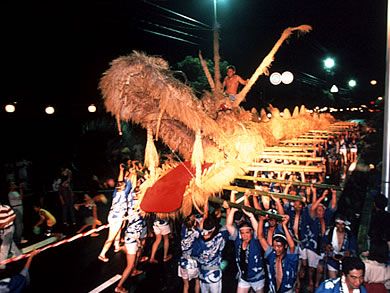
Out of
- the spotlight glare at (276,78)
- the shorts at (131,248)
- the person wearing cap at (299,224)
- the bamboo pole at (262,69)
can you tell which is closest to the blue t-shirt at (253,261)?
the person wearing cap at (299,224)

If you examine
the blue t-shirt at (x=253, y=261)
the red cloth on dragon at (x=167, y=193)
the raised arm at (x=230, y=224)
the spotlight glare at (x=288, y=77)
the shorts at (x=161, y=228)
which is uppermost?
the spotlight glare at (x=288, y=77)

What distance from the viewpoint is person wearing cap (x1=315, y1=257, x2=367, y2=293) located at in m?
3.26

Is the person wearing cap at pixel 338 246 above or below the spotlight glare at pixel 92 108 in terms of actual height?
below

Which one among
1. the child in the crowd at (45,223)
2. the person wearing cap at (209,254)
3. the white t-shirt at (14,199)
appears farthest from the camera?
the child in the crowd at (45,223)

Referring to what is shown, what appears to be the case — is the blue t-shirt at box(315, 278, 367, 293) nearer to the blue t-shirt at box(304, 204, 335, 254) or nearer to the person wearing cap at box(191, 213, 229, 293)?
the person wearing cap at box(191, 213, 229, 293)

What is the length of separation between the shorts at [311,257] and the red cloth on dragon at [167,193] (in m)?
2.87

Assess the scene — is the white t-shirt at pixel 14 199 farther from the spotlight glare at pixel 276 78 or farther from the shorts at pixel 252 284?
the spotlight glare at pixel 276 78

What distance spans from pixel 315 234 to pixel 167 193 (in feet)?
10.4

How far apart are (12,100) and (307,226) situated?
1094 centimetres

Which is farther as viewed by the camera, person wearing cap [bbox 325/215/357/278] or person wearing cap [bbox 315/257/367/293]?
person wearing cap [bbox 325/215/357/278]

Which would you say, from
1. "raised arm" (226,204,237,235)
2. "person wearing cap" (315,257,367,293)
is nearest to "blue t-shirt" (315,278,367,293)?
"person wearing cap" (315,257,367,293)

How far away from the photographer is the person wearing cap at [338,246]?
201 inches

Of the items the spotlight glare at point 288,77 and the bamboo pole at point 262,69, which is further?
the spotlight glare at point 288,77

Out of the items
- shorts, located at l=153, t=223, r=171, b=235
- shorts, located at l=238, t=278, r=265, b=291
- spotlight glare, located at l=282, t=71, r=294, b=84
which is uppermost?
spotlight glare, located at l=282, t=71, r=294, b=84
